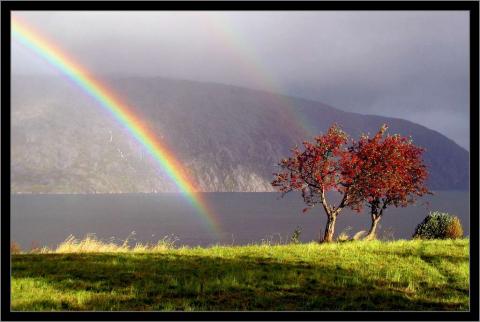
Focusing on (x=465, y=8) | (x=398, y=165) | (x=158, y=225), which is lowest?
(x=158, y=225)

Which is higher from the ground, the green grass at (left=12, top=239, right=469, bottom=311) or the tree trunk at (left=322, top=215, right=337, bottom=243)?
the tree trunk at (left=322, top=215, right=337, bottom=243)

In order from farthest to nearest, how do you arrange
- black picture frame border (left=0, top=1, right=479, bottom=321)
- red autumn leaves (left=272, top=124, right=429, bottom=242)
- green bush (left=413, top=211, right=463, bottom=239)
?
green bush (left=413, top=211, right=463, bottom=239) → red autumn leaves (left=272, top=124, right=429, bottom=242) → black picture frame border (left=0, top=1, right=479, bottom=321)

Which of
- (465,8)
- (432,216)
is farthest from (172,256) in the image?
(432,216)

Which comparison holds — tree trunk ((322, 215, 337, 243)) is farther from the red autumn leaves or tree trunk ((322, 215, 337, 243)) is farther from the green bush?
the green bush

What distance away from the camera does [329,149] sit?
96.6 feet

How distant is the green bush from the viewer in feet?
103

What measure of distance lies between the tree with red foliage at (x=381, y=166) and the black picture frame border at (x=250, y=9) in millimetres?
15888

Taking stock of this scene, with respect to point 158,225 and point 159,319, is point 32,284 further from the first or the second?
point 158,225

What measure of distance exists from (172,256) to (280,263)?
4.66 m

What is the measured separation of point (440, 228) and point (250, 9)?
22801mm

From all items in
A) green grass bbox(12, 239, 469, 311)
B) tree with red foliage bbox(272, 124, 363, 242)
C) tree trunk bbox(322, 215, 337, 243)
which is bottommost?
green grass bbox(12, 239, 469, 311)

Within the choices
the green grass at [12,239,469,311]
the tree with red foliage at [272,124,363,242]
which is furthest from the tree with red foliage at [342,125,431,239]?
the green grass at [12,239,469,311]

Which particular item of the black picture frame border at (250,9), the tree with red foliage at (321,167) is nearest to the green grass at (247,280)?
the black picture frame border at (250,9)

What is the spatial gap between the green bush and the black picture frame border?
18826mm
